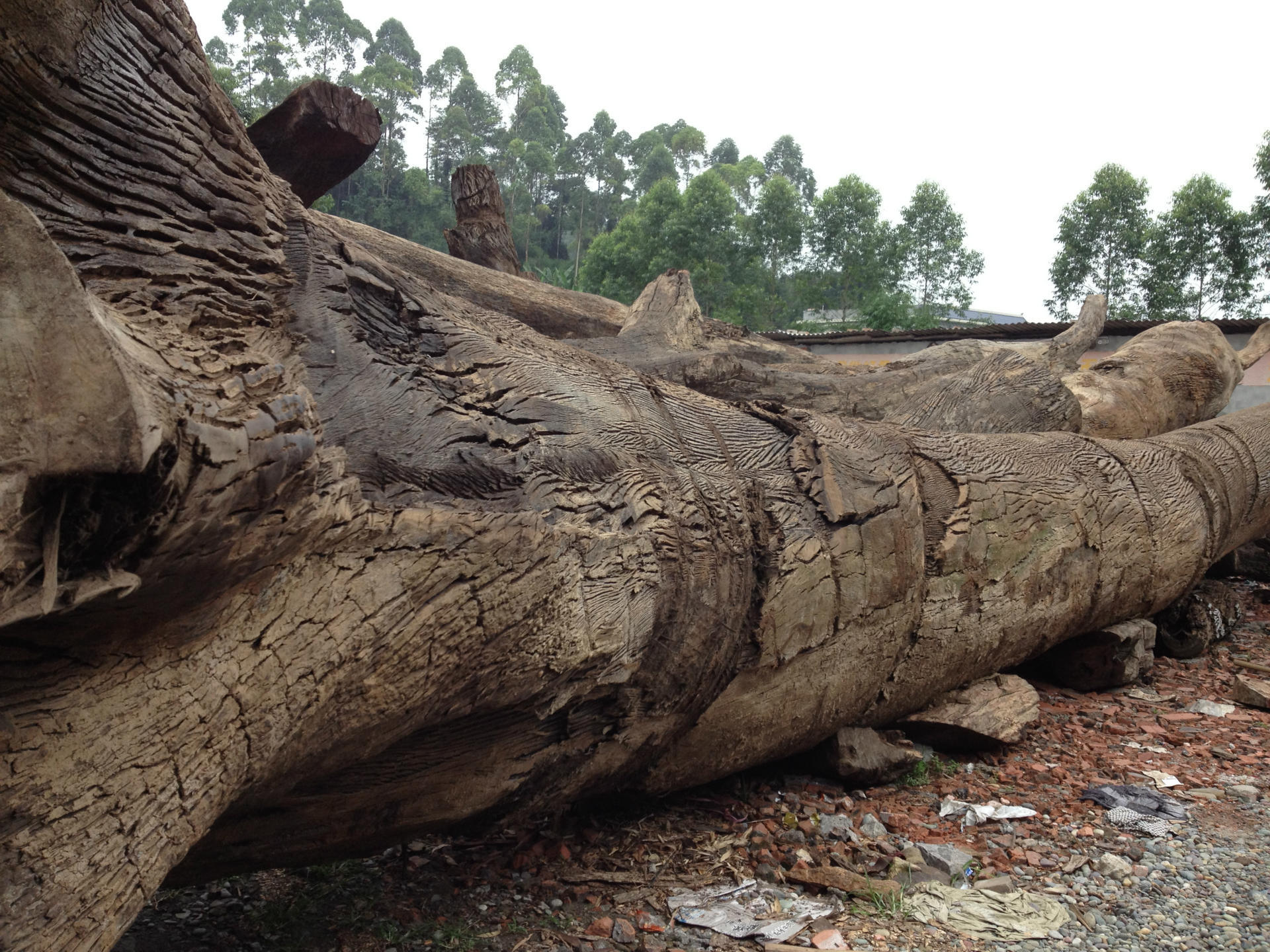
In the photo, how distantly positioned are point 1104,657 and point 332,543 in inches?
141

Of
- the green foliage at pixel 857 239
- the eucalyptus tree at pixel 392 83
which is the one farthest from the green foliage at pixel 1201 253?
the eucalyptus tree at pixel 392 83

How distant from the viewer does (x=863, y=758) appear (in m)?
3.02

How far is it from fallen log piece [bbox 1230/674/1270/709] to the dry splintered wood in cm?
129

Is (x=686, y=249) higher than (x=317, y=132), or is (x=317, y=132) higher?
(x=686, y=249)

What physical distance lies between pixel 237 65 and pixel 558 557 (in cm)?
4651

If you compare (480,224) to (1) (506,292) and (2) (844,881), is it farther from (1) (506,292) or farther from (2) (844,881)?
(2) (844,881)

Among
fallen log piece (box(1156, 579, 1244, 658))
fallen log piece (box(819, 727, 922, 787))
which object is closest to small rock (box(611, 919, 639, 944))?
fallen log piece (box(819, 727, 922, 787))

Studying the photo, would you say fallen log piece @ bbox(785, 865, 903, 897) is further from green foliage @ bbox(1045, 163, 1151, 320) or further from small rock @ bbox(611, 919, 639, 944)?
green foliage @ bbox(1045, 163, 1151, 320)

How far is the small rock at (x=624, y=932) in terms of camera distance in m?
2.13

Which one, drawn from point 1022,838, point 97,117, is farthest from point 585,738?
point 97,117

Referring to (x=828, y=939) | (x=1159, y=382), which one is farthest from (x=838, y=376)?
(x=828, y=939)

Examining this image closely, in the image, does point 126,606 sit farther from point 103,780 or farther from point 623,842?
point 623,842

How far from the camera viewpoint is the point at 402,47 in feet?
177

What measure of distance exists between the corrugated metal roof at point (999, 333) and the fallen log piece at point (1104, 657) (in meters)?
6.09
